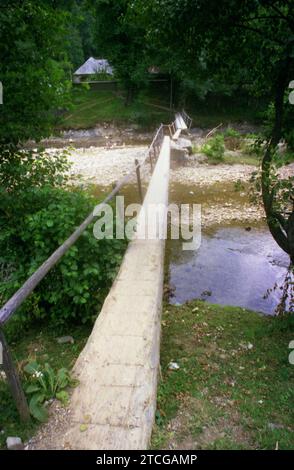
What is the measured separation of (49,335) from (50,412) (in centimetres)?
181

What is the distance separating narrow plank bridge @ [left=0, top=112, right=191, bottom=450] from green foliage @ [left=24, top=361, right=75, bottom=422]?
9 centimetres

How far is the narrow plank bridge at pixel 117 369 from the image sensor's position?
2352 mm

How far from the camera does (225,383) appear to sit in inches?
135

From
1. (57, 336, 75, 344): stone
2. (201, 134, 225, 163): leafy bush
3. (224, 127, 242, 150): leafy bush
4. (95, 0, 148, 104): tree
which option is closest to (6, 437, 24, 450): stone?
(57, 336, 75, 344): stone

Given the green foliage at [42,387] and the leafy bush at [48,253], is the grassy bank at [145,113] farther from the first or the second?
the green foliage at [42,387]

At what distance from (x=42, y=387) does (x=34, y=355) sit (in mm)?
1231

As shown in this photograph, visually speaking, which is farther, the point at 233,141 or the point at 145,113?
the point at 145,113

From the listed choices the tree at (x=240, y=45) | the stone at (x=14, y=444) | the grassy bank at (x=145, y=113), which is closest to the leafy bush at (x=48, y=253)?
the stone at (x=14, y=444)

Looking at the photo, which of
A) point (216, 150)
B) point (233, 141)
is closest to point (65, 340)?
point (216, 150)

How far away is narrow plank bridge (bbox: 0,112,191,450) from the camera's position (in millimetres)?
2352

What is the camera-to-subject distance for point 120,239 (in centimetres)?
509

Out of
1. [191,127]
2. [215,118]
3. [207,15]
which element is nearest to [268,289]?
[207,15]

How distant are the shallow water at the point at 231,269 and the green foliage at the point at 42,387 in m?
3.30

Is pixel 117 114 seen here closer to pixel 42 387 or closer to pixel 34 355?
pixel 34 355
